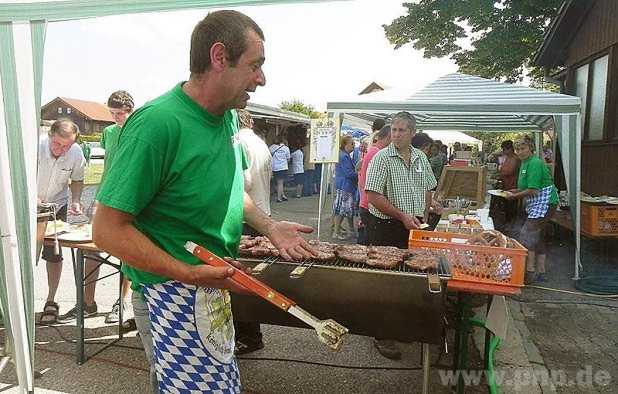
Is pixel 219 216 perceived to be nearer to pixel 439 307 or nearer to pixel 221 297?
pixel 221 297

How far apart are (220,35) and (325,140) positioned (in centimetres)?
543

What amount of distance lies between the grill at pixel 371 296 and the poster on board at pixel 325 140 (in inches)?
168

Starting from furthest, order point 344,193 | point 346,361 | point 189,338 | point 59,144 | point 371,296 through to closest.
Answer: point 344,193 → point 59,144 → point 346,361 → point 371,296 → point 189,338

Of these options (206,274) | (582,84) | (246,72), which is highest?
(582,84)

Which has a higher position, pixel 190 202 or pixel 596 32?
pixel 596 32

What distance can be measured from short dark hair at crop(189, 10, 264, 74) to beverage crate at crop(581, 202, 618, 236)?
727cm

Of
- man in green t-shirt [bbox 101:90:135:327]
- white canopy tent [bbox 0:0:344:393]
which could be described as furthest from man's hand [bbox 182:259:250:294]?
man in green t-shirt [bbox 101:90:135:327]

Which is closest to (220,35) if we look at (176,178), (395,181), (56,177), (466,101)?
(176,178)

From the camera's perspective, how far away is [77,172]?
16.6ft

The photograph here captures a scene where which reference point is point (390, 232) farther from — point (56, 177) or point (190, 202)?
point (56, 177)

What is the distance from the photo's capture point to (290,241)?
190cm

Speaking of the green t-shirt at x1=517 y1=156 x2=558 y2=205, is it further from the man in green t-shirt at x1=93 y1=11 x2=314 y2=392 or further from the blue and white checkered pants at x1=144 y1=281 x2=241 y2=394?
the blue and white checkered pants at x1=144 y1=281 x2=241 y2=394

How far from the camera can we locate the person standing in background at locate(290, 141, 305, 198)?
52.5ft

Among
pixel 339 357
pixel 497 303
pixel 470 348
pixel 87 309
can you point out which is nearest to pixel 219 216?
pixel 497 303
